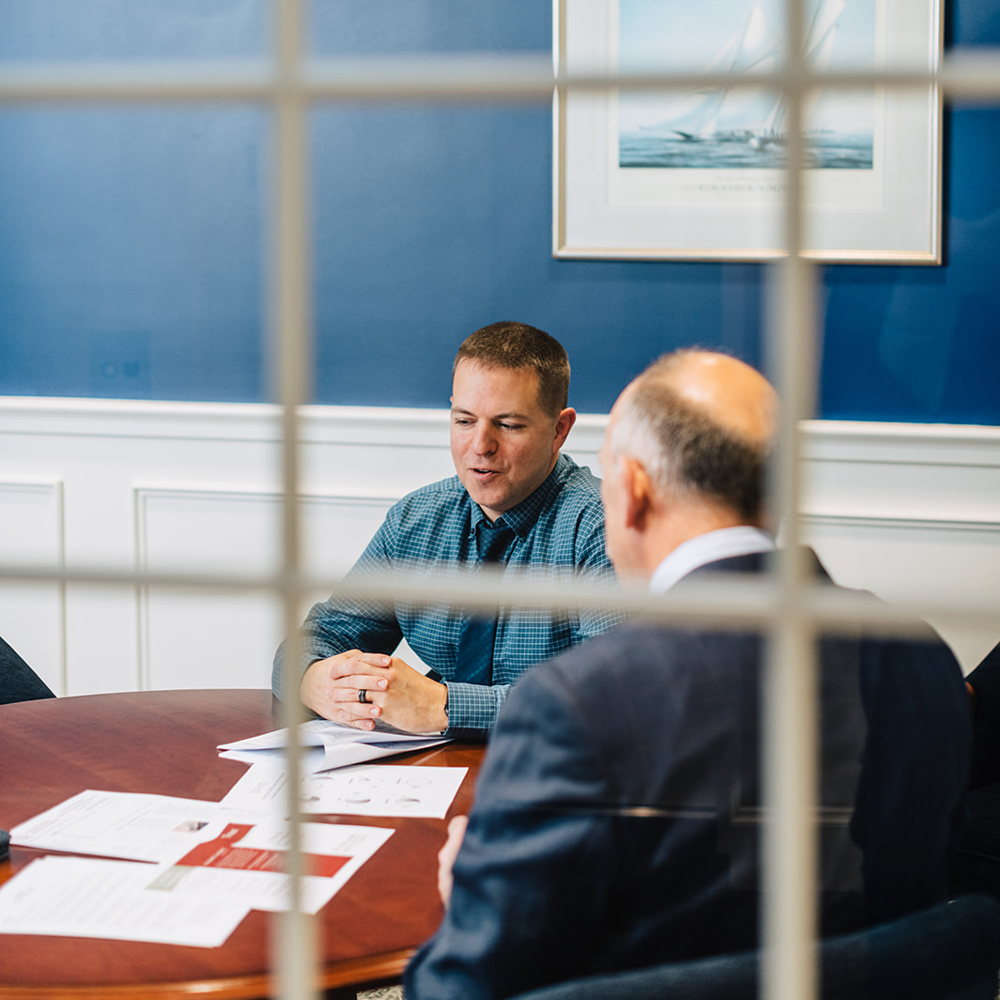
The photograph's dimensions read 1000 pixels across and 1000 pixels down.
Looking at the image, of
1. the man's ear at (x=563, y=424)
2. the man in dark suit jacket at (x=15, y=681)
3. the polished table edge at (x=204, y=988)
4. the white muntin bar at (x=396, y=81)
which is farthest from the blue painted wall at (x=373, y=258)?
the white muntin bar at (x=396, y=81)

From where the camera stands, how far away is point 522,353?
6.07ft

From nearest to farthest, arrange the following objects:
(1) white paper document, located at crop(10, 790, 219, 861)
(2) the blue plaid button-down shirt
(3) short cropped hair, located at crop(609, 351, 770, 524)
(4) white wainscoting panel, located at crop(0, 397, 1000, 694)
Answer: (3) short cropped hair, located at crop(609, 351, 770, 524) → (1) white paper document, located at crop(10, 790, 219, 861) → (2) the blue plaid button-down shirt → (4) white wainscoting panel, located at crop(0, 397, 1000, 694)

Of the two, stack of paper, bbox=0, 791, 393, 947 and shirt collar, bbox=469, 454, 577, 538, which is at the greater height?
shirt collar, bbox=469, 454, 577, 538

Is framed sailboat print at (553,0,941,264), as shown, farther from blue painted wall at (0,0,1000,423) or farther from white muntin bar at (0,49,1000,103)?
white muntin bar at (0,49,1000,103)

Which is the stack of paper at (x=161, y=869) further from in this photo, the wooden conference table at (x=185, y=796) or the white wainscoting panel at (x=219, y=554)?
the white wainscoting panel at (x=219, y=554)

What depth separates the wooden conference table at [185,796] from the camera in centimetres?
88

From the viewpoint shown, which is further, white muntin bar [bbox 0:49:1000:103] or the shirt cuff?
the shirt cuff

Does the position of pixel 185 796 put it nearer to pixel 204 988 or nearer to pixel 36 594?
pixel 204 988

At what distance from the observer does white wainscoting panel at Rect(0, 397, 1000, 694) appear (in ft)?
7.97

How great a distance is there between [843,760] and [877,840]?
2.6 inches

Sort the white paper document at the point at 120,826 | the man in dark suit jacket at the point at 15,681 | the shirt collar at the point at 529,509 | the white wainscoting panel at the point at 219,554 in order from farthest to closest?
the white wainscoting panel at the point at 219,554, the man in dark suit jacket at the point at 15,681, the shirt collar at the point at 529,509, the white paper document at the point at 120,826

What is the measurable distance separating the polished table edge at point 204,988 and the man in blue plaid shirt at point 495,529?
592 mm

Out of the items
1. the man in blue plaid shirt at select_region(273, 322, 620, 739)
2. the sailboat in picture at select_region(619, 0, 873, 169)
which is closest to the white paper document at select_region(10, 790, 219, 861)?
the man in blue plaid shirt at select_region(273, 322, 620, 739)

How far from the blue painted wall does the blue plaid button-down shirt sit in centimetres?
86
